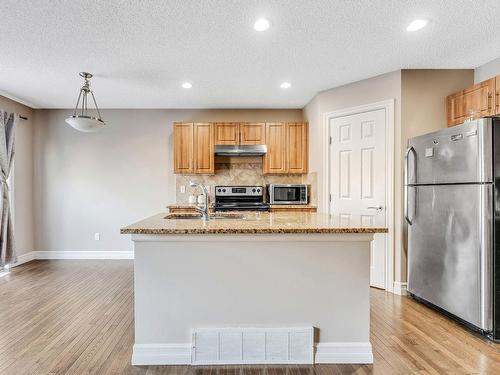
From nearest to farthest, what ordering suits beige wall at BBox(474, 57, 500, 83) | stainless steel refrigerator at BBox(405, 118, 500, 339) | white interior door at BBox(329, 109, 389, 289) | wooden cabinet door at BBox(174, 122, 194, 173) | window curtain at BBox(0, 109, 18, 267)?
stainless steel refrigerator at BBox(405, 118, 500, 339) < beige wall at BBox(474, 57, 500, 83) < white interior door at BBox(329, 109, 389, 289) < window curtain at BBox(0, 109, 18, 267) < wooden cabinet door at BBox(174, 122, 194, 173)

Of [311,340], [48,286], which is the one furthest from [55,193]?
[311,340]

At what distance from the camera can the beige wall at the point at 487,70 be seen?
304 centimetres

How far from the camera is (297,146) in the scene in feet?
15.4

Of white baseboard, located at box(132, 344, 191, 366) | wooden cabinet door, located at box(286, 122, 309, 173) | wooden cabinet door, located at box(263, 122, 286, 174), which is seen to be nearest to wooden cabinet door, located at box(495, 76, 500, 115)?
wooden cabinet door, located at box(286, 122, 309, 173)

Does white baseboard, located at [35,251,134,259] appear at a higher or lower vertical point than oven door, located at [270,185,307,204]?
lower

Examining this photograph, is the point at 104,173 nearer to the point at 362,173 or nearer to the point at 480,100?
the point at 362,173

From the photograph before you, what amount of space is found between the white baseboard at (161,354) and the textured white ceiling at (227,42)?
7.93ft

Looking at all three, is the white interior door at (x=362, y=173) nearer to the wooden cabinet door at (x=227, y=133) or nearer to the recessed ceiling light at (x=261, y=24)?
the wooden cabinet door at (x=227, y=133)

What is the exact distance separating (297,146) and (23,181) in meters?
4.45

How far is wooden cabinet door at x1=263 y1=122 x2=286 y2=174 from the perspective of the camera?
15.4 ft

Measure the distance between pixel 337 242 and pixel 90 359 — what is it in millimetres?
1909

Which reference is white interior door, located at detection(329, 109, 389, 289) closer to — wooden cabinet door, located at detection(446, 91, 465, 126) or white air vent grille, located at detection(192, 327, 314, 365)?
wooden cabinet door, located at detection(446, 91, 465, 126)

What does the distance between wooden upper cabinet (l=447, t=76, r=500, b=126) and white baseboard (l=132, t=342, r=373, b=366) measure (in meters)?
2.53

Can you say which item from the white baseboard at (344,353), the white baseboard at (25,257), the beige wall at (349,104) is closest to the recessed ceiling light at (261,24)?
the beige wall at (349,104)
